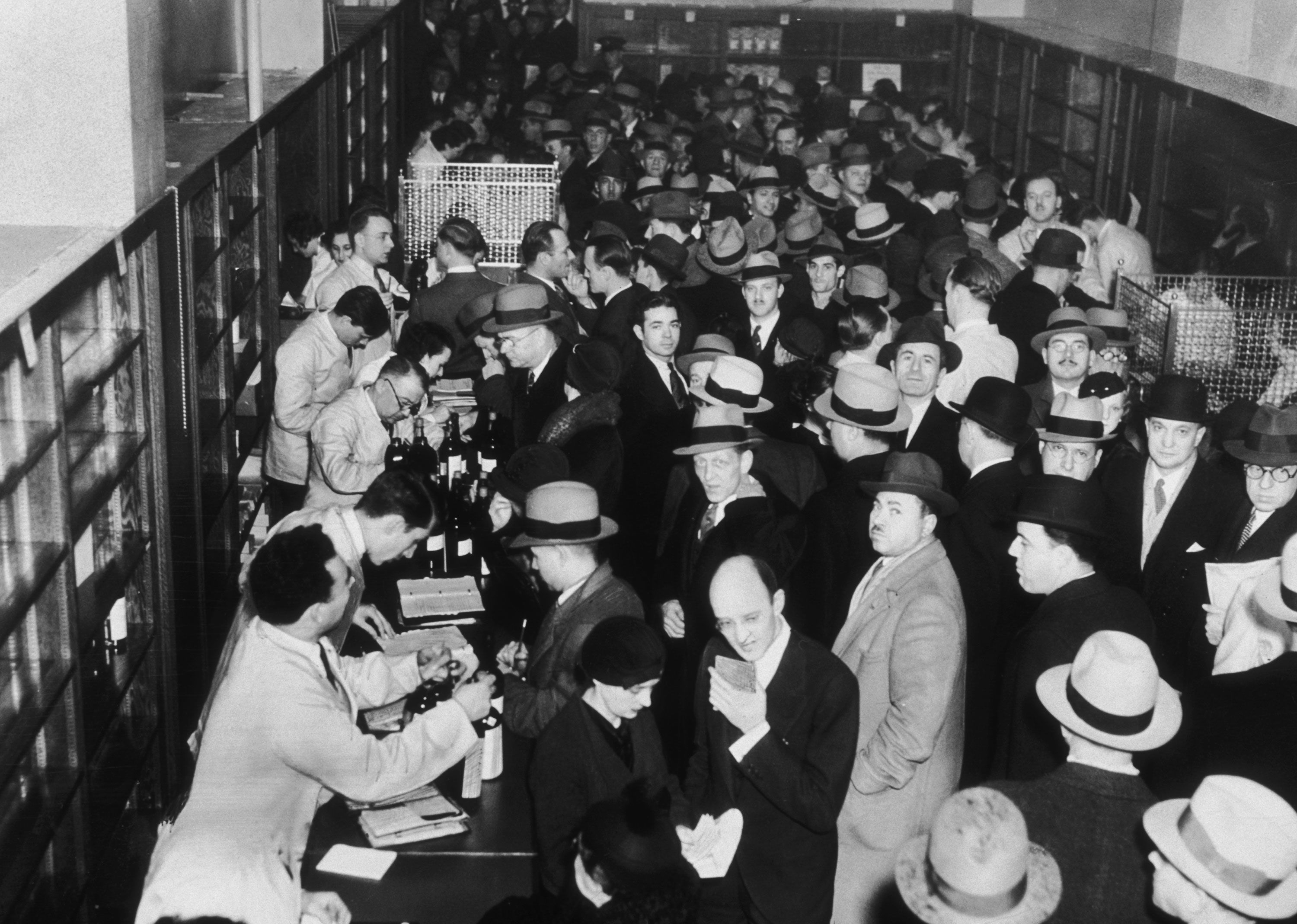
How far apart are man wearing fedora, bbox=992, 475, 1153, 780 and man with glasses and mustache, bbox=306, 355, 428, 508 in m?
2.49

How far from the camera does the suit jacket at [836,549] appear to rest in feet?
14.7

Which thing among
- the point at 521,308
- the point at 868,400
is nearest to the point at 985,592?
the point at 868,400

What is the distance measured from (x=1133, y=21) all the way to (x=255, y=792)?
1143 centimetres

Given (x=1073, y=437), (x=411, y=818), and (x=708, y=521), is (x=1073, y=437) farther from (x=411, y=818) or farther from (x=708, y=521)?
(x=411, y=818)

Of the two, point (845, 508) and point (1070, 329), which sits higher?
point (1070, 329)

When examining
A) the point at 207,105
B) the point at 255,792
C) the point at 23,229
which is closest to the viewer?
the point at 255,792

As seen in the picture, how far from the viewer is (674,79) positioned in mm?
15188

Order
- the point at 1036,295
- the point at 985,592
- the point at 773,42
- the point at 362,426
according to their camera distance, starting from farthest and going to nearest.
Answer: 1. the point at 773,42
2. the point at 1036,295
3. the point at 362,426
4. the point at 985,592

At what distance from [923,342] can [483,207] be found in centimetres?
457

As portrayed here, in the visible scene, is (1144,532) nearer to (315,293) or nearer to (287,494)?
(287,494)

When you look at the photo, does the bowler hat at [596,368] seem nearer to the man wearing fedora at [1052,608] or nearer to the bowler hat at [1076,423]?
the bowler hat at [1076,423]

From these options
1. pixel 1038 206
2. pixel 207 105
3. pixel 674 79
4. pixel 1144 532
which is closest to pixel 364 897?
pixel 1144 532

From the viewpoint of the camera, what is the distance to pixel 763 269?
6910 millimetres

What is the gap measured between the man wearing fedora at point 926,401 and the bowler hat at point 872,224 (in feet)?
9.39
